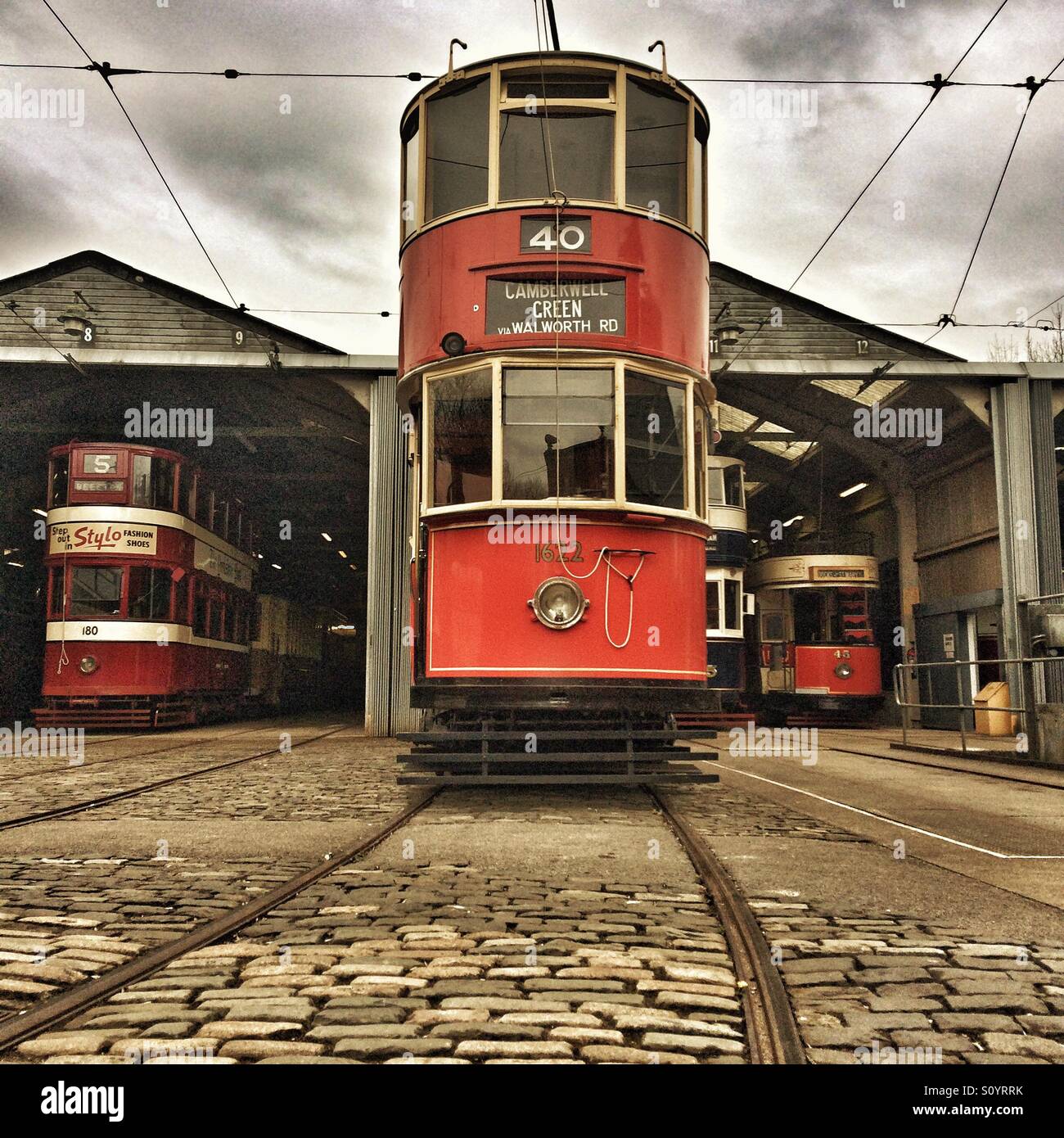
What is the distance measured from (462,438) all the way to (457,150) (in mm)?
2345

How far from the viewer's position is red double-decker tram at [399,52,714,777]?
7.09m

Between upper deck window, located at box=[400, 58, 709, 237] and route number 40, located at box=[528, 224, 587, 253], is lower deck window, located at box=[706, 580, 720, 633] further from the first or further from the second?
route number 40, located at box=[528, 224, 587, 253]

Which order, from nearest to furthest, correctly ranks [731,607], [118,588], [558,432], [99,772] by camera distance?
[558,432] < [99,772] < [118,588] < [731,607]

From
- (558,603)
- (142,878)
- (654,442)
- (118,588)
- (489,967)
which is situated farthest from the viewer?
(118,588)

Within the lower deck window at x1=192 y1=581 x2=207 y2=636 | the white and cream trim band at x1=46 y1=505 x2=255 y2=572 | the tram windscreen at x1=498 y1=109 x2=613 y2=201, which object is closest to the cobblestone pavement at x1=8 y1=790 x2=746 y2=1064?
the tram windscreen at x1=498 y1=109 x2=613 y2=201

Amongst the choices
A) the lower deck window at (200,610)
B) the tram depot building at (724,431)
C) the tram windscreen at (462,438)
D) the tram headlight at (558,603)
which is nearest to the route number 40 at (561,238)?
the tram windscreen at (462,438)

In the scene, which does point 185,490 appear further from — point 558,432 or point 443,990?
point 443,990

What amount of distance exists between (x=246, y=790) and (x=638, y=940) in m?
5.52

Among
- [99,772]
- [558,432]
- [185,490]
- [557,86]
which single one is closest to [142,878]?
[558,432]

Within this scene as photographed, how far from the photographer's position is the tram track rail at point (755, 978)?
246 cm

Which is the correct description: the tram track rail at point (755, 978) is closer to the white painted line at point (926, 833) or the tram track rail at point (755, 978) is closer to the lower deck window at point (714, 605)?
the white painted line at point (926, 833)

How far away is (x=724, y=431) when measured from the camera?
22.3 m

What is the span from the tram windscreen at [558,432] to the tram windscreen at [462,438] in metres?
0.16

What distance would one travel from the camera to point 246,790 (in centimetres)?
831
